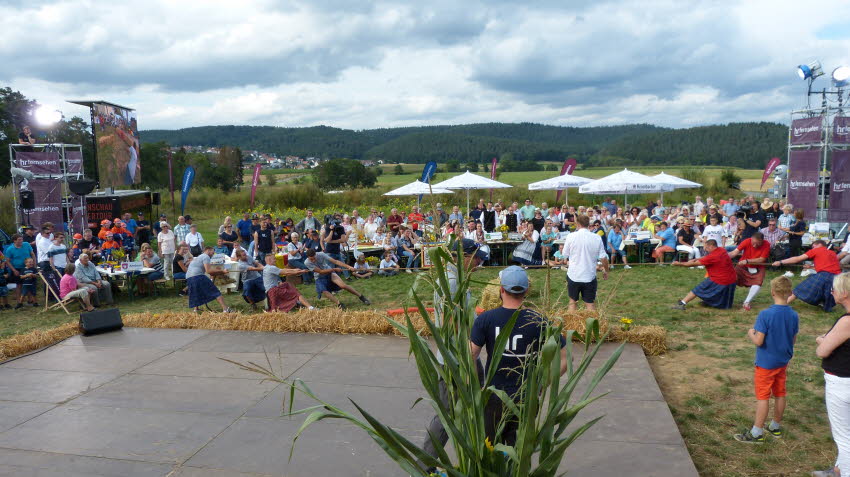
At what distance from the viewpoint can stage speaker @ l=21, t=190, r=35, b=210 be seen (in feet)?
51.3

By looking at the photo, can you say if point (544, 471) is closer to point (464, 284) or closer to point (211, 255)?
point (464, 284)

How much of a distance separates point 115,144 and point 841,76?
2378cm

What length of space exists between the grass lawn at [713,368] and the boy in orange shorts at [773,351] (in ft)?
0.69

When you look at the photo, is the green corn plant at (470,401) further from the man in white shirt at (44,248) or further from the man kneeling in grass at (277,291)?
the man in white shirt at (44,248)

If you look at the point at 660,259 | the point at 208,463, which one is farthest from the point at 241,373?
the point at 660,259

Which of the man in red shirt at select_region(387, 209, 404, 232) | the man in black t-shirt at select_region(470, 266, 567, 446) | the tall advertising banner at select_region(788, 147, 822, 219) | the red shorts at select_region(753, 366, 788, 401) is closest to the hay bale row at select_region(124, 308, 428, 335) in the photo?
the red shorts at select_region(753, 366, 788, 401)

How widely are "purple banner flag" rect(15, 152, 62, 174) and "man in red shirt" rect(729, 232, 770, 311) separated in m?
17.1

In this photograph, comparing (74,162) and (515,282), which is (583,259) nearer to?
(515,282)

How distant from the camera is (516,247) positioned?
15.2 m

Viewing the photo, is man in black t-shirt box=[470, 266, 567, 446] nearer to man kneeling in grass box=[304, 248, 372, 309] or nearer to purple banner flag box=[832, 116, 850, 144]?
man kneeling in grass box=[304, 248, 372, 309]

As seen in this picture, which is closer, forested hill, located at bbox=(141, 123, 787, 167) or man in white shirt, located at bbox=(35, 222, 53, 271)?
man in white shirt, located at bbox=(35, 222, 53, 271)

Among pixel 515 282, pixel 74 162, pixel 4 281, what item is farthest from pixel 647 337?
pixel 74 162

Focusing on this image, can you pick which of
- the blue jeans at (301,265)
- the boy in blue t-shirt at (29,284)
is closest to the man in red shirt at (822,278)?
the blue jeans at (301,265)

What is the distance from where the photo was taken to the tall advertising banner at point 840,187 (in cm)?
1634
